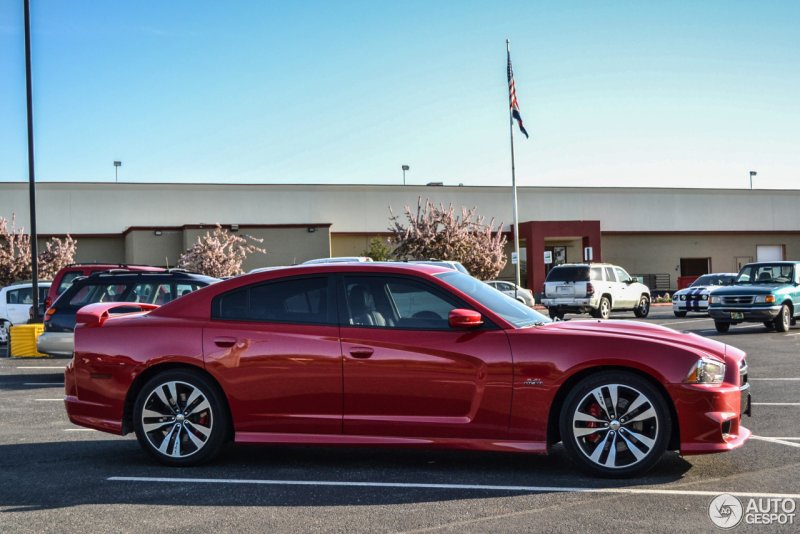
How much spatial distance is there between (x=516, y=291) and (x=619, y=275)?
3872mm

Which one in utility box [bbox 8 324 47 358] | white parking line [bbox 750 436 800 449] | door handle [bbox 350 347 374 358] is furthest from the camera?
utility box [bbox 8 324 47 358]

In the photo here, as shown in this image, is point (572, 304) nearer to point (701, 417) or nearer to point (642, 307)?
point (642, 307)

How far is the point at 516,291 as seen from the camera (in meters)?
31.0

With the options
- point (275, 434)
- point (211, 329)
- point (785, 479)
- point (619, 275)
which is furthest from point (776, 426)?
point (619, 275)

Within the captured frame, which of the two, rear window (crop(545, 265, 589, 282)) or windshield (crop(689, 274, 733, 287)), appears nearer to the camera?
rear window (crop(545, 265, 589, 282))

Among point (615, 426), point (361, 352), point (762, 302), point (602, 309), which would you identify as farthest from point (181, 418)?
point (602, 309)

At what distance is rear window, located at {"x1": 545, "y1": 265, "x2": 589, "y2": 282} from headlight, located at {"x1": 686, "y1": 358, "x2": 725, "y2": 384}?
2059 centimetres

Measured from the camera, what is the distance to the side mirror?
625 cm

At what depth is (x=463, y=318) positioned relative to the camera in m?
6.25

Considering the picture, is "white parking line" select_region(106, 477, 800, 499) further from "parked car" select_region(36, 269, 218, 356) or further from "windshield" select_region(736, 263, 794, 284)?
"windshield" select_region(736, 263, 794, 284)

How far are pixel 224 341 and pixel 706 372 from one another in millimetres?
3486

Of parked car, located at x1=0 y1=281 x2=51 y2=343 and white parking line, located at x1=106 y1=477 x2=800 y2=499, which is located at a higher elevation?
parked car, located at x1=0 y1=281 x2=51 y2=343

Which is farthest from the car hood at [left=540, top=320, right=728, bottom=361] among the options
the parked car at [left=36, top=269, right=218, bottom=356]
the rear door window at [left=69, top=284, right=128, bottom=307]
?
the rear door window at [left=69, top=284, right=128, bottom=307]

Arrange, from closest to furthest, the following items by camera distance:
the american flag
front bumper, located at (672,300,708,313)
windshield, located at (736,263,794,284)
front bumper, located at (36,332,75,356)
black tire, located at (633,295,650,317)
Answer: front bumper, located at (36,332,75,356), windshield, located at (736,263,794,284), front bumper, located at (672,300,708,313), black tire, located at (633,295,650,317), the american flag
